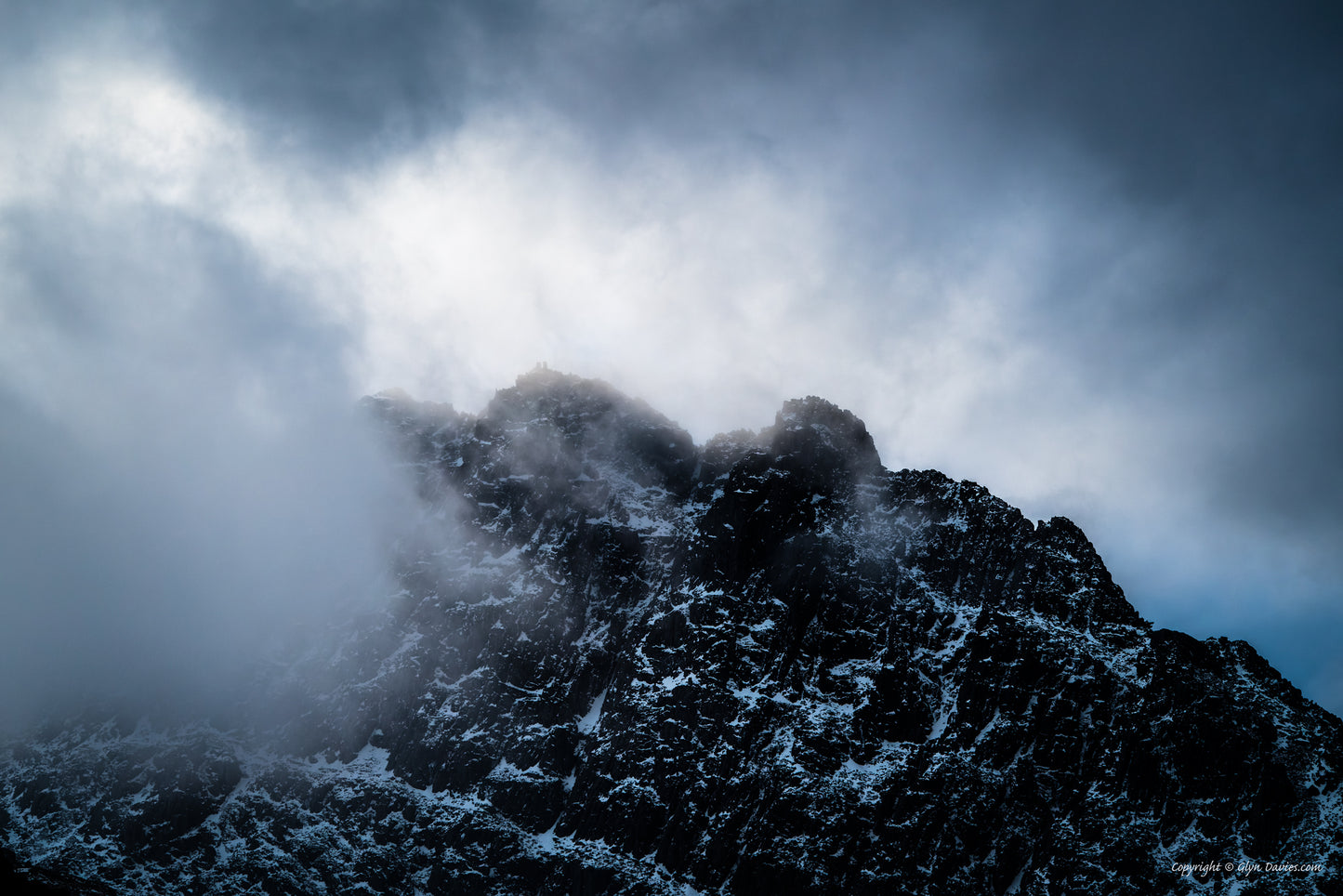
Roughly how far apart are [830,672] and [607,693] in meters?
41.4

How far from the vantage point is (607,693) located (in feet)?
545

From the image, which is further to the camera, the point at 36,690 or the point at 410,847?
the point at 36,690

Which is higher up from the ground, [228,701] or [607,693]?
[607,693]

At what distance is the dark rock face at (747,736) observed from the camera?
13188 centimetres

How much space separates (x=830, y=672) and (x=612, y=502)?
63.4 m

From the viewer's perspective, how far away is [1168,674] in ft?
467

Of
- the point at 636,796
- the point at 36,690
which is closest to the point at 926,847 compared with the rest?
the point at 636,796

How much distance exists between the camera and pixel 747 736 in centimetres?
15088

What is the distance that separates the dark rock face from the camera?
132 meters

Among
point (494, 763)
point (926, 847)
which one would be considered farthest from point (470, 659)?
point (926, 847)

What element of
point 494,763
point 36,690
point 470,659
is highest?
point 470,659

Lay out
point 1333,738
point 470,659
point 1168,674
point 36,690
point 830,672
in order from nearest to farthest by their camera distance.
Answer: point 1333,738 → point 1168,674 → point 830,672 → point 470,659 → point 36,690

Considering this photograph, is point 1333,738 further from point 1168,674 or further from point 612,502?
point 612,502

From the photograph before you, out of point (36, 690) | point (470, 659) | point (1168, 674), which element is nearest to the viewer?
point (1168, 674)
